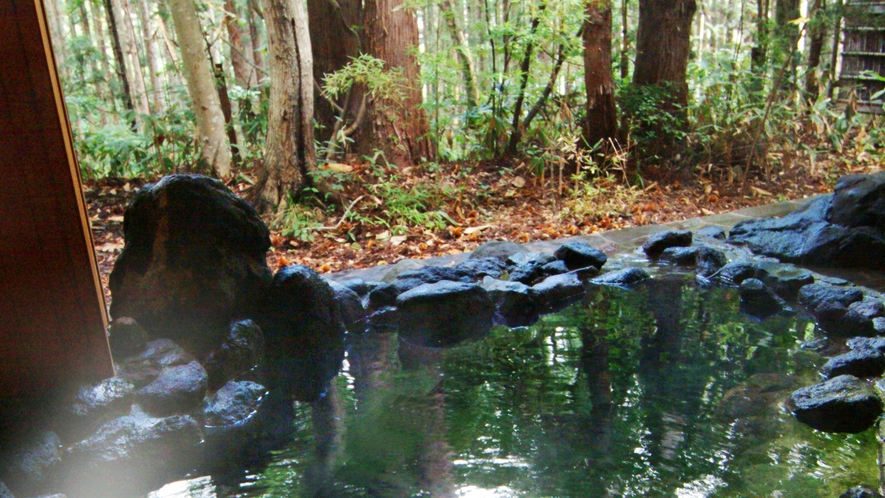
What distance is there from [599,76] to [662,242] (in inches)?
103

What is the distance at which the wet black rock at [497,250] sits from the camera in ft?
18.1

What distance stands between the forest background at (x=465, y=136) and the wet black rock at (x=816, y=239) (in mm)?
1133

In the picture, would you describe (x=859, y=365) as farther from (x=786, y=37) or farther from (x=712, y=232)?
(x=786, y=37)

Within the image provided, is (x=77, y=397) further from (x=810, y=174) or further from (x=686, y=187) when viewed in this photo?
(x=810, y=174)

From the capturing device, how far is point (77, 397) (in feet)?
9.87

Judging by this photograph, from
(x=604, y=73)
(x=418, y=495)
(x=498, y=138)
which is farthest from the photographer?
(x=498, y=138)

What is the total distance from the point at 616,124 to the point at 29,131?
20.8 feet

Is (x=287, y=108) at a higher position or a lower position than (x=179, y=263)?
higher

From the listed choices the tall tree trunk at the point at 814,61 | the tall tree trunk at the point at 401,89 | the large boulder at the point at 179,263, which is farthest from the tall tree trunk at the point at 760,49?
the large boulder at the point at 179,263

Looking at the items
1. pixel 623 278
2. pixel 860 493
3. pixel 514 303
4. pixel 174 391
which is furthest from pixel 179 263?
pixel 860 493

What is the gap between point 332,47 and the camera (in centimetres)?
758

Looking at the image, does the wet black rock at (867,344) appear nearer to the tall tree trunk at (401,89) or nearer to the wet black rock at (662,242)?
the wet black rock at (662,242)

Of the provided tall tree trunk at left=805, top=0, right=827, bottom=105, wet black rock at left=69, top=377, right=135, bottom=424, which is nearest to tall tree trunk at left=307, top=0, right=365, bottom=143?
wet black rock at left=69, top=377, right=135, bottom=424

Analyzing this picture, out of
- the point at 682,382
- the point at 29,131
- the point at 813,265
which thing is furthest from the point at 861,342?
the point at 29,131
